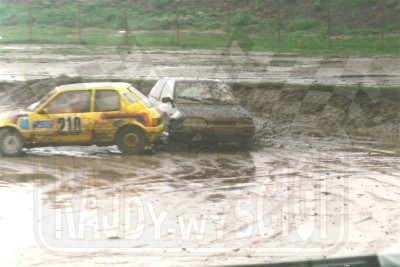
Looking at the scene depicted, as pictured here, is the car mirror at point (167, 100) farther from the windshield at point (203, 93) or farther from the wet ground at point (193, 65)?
the wet ground at point (193, 65)

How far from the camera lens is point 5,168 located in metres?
14.1

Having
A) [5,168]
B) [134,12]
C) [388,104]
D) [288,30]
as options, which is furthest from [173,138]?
[134,12]

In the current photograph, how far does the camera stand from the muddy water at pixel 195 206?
915 cm

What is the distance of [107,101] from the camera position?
15703 mm

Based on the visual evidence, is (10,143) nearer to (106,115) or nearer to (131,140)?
(106,115)

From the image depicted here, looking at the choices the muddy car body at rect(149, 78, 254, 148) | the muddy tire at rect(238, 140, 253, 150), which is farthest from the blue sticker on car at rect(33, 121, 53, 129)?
the muddy tire at rect(238, 140, 253, 150)

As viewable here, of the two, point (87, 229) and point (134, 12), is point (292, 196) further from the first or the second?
point (134, 12)

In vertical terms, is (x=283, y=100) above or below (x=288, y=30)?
below

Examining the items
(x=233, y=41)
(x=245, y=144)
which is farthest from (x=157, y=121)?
(x=233, y=41)

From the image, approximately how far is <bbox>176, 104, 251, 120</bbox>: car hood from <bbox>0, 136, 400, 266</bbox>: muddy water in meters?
0.74

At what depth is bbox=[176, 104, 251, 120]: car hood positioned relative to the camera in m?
16.1

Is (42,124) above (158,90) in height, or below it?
below

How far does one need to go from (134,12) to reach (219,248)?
31.8 meters

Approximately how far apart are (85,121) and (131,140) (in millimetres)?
939
